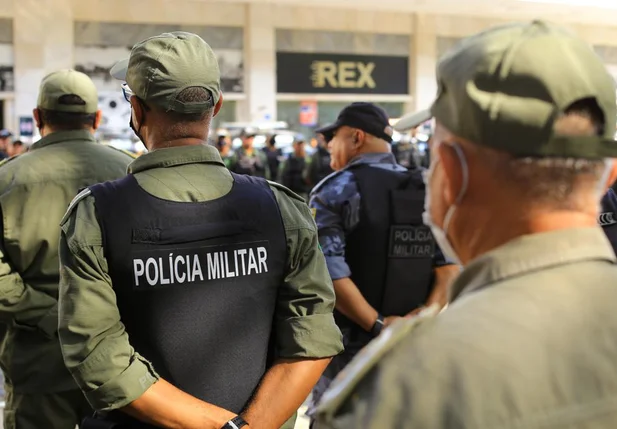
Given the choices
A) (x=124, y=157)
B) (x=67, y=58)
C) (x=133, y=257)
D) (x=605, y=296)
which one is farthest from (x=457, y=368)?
(x=67, y=58)

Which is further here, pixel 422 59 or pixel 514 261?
pixel 422 59

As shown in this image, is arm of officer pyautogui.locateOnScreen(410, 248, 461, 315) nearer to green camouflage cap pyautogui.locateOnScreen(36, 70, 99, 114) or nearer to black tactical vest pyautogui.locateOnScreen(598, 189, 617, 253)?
black tactical vest pyautogui.locateOnScreen(598, 189, 617, 253)

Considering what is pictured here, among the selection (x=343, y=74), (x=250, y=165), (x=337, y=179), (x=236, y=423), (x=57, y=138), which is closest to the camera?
(x=236, y=423)

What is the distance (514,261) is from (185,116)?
105 cm

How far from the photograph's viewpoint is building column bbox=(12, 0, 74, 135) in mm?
17609

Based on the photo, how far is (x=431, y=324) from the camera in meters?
0.91

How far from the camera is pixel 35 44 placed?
17703mm

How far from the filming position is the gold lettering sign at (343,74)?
20.7 metres

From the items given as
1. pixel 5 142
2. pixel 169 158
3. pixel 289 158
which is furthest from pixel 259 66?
pixel 169 158

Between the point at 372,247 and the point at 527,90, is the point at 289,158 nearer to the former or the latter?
the point at 372,247

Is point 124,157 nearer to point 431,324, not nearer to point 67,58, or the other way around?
point 431,324

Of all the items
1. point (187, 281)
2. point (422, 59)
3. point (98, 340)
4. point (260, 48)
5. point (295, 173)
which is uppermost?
point (260, 48)

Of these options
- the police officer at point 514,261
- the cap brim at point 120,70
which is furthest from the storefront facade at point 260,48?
the police officer at point 514,261

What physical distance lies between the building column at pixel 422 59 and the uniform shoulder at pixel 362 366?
2089 cm
